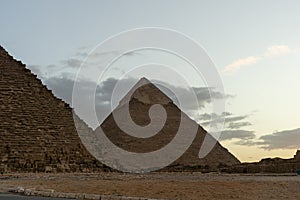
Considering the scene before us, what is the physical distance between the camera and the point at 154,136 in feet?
302


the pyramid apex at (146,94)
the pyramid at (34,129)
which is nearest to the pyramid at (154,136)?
the pyramid apex at (146,94)

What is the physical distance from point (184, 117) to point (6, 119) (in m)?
57.0

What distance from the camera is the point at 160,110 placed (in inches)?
3826

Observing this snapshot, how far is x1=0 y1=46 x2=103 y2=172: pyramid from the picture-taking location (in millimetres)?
42438

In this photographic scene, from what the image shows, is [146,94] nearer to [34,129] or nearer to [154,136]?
[154,136]

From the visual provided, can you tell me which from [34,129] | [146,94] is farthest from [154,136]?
[34,129]

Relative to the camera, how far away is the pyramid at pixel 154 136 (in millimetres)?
87000

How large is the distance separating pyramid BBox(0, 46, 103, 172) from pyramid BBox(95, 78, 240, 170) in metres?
37.4

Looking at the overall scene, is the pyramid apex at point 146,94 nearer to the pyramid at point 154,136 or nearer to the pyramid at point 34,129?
the pyramid at point 154,136

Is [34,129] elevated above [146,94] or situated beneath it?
situated beneath

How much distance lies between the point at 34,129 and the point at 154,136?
157 ft

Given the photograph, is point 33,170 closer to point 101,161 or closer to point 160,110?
point 101,161

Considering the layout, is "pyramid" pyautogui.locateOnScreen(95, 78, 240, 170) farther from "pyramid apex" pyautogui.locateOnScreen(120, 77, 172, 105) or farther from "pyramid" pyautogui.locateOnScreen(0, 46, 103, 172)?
"pyramid" pyautogui.locateOnScreen(0, 46, 103, 172)

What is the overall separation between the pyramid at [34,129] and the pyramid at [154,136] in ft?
123
